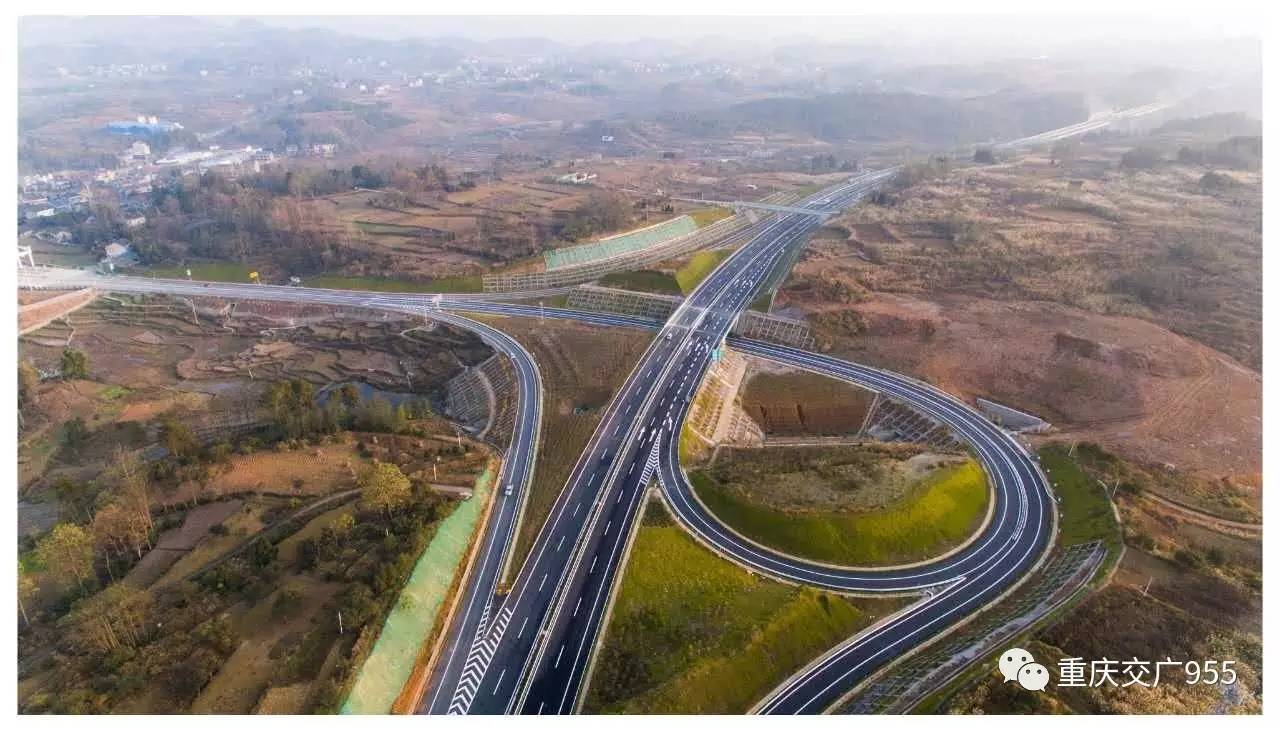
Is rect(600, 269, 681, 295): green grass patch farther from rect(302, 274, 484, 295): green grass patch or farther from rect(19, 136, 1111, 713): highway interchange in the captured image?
rect(302, 274, 484, 295): green grass patch

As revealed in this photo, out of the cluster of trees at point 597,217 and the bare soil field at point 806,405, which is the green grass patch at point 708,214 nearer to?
the cluster of trees at point 597,217

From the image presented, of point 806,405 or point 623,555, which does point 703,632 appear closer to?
point 623,555

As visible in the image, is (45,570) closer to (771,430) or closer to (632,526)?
(632,526)

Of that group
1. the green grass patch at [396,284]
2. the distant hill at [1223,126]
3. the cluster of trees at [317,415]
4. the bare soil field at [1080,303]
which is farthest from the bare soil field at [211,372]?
the distant hill at [1223,126]

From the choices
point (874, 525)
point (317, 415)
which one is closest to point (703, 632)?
point (874, 525)

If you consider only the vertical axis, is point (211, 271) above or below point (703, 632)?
above

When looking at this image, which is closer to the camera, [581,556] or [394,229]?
[581,556]

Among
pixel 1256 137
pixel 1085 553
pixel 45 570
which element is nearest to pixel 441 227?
pixel 45 570

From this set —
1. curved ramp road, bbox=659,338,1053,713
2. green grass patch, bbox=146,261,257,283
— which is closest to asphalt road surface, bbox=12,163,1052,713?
curved ramp road, bbox=659,338,1053,713
